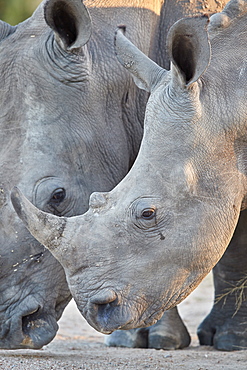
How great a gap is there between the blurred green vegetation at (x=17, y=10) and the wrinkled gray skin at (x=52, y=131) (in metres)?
8.20

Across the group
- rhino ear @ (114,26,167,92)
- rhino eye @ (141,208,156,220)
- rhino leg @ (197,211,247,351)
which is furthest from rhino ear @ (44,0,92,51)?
rhino leg @ (197,211,247,351)

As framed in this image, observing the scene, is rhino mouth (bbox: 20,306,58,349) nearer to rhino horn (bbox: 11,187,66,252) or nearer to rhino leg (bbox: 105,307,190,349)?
rhino horn (bbox: 11,187,66,252)

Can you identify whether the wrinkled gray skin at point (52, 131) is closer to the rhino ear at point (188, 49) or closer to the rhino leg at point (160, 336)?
the rhino ear at point (188, 49)

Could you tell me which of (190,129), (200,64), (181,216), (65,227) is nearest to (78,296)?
(65,227)

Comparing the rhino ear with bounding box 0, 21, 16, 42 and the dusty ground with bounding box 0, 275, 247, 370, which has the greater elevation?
the rhino ear with bounding box 0, 21, 16, 42

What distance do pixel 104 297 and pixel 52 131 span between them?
1485 mm

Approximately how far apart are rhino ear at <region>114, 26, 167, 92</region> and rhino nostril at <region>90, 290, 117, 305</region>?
132cm

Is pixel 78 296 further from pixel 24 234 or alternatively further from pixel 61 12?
pixel 61 12

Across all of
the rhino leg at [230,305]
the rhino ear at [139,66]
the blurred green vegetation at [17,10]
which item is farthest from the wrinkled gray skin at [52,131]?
the blurred green vegetation at [17,10]

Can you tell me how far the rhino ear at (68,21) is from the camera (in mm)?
5559

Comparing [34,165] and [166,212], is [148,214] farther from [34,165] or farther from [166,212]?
[34,165]

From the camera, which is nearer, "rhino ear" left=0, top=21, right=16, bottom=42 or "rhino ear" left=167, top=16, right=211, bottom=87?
"rhino ear" left=167, top=16, right=211, bottom=87

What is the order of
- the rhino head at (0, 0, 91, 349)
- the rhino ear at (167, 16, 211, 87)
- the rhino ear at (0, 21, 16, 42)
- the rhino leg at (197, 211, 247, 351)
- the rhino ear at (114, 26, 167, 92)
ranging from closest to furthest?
the rhino ear at (167, 16, 211, 87) < the rhino ear at (114, 26, 167, 92) < the rhino head at (0, 0, 91, 349) < the rhino ear at (0, 21, 16, 42) < the rhino leg at (197, 211, 247, 351)

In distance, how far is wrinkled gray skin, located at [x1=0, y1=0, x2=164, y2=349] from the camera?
5512mm
